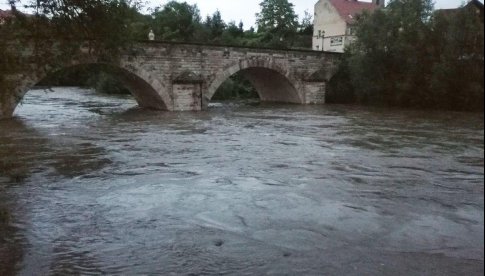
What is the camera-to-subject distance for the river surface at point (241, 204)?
189 inches

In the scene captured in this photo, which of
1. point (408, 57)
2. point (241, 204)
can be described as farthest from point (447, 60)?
point (241, 204)

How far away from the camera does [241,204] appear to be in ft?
22.2

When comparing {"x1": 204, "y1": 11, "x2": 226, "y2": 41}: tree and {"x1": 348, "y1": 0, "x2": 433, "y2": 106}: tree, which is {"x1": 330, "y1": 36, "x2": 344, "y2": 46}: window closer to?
{"x1": 204, "y1": 11, "x2": 226, "y2": 41}: tree

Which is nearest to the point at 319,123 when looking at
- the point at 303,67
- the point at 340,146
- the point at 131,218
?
the point at 340,146

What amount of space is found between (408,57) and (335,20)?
18762 millimetres

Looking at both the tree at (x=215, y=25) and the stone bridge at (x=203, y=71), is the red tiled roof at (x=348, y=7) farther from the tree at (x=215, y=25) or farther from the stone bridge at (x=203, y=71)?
the stone bridge at (x=203, y=71)

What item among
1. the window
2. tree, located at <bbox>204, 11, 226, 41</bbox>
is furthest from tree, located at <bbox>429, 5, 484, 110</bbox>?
tree, located at <bbox>204, 11, 226, 41</bbox>

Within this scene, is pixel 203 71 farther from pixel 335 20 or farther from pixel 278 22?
pixel 278 22

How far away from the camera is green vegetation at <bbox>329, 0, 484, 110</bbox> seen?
20.0 meters

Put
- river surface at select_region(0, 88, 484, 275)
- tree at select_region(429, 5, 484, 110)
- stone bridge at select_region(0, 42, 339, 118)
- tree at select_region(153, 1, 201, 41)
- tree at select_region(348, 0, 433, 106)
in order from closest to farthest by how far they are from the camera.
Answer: river surface at select_region(0, 88, 484, 275) → tree at select_region(429, 5, 484, 110) → stone bridge at select_region(0, 42, 339, 118) → tree at select_region(348, 0, 433, 106) → tree at select_region(153, 1, 201, 41)

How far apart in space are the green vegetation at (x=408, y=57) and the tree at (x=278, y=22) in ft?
57.8

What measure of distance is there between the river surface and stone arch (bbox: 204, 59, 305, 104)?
356 inches

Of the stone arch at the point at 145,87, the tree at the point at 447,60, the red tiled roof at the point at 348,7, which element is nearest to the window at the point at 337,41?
the red tiled roof at the point at 348,7

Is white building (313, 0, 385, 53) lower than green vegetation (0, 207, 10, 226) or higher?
higher
